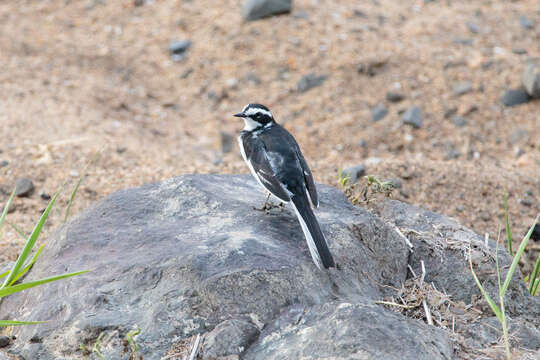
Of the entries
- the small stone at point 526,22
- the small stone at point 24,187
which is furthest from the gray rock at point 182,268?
the small stone at point 526,22

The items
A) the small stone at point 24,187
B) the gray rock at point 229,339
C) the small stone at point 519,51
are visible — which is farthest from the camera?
the small stone at point 519,51

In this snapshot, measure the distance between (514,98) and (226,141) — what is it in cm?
374

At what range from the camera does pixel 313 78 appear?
911 cm

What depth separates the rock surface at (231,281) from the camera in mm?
2998

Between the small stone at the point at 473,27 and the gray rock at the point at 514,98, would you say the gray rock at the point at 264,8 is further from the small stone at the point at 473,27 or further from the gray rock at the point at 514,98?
the gray rock at the point at 514,98

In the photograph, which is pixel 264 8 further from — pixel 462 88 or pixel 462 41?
pixel 462 88

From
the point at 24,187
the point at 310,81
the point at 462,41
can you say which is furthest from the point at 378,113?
the point at 24,187

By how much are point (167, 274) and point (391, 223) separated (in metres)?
1.67

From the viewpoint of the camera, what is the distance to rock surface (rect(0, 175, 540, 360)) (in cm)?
300

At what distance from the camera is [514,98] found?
8.41m

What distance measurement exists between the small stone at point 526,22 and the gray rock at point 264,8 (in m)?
3.57

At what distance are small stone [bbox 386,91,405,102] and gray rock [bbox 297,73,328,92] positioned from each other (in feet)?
3.27

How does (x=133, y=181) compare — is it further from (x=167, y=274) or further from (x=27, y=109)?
(x=167, y=274)

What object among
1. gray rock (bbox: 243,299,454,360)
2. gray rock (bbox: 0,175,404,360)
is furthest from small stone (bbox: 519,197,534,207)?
gray rock (bbox: 243,299,454,360)
